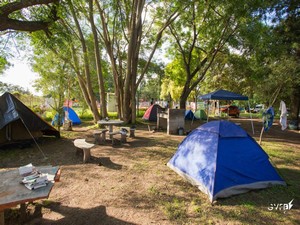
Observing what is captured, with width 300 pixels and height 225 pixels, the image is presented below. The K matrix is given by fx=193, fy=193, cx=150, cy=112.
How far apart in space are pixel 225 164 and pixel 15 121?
23.4 feet

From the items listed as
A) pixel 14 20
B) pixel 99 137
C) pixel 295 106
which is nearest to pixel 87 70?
pixel 99 137

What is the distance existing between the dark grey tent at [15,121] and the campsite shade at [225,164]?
5.47 m

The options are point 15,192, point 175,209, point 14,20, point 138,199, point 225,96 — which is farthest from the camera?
point 225,96

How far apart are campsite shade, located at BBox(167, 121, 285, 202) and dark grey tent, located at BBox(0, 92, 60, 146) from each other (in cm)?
547

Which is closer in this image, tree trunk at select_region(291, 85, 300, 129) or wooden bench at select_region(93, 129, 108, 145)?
wooden bench at select_region(93, 129, 108, 145)

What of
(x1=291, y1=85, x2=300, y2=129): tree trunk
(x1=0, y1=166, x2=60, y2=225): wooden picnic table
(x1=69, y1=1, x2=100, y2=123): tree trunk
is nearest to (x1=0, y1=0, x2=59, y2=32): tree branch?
(x1=0, y1=166, x2=60, y2=225): wooden picnic table

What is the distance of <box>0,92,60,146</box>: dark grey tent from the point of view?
641 cm

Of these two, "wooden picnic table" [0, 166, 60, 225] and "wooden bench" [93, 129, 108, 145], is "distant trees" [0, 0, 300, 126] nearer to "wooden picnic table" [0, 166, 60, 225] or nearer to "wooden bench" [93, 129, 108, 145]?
"wooden bench" [93, 129, 108, 145]

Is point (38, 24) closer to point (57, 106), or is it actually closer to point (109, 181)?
point (109, 181)

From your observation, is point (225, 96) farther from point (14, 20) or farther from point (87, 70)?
point (14, 20)

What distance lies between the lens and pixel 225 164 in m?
3.74

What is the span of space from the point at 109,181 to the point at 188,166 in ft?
5.91

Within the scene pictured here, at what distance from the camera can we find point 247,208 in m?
3.27

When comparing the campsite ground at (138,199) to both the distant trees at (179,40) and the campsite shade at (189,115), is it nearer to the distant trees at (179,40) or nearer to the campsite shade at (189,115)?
the distant trees at (179,40)
